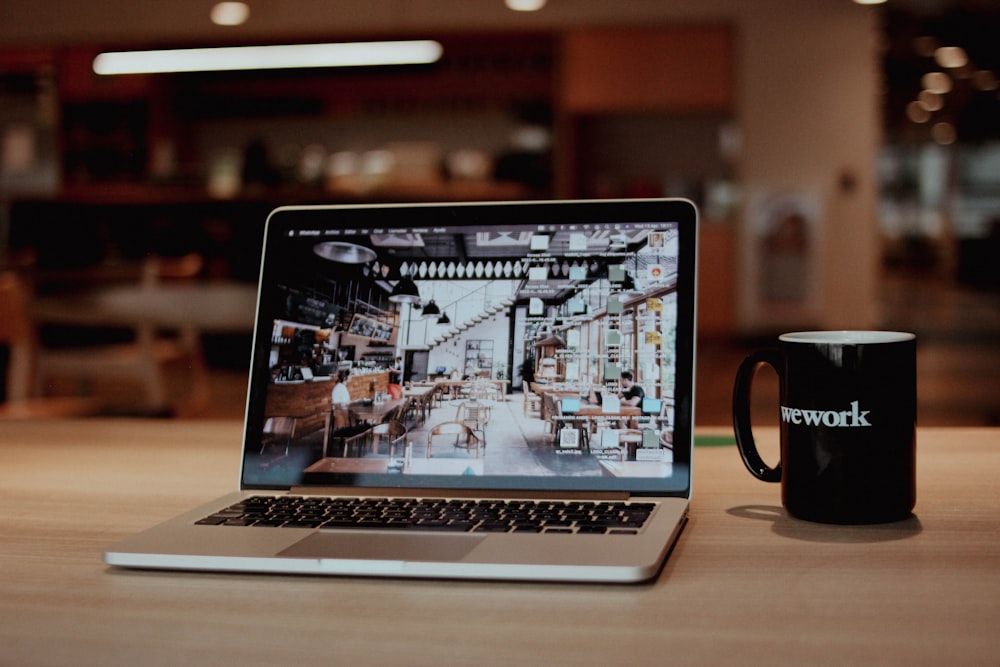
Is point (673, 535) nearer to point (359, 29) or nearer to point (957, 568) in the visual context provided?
point (957, 568)

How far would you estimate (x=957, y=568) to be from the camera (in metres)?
0.59

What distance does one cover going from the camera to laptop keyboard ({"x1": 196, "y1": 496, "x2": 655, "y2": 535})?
656 millimetres

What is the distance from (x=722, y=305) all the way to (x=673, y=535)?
5.99 m

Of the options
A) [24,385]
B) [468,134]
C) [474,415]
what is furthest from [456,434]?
[468,134]

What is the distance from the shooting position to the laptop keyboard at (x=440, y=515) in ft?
2.15

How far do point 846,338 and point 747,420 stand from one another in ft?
0.31

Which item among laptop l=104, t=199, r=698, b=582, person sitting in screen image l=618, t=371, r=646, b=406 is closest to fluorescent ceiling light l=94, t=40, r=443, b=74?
laptop l=104, t=199, r=698, b=582

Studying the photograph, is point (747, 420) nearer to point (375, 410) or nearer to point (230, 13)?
point (375, 410)

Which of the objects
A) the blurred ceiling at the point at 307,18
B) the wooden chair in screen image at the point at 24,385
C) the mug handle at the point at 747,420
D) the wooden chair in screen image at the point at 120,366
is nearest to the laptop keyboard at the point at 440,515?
the mug handle at the point at 747,420

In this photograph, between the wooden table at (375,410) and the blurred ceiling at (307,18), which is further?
the blurred ceiling at (307,18)

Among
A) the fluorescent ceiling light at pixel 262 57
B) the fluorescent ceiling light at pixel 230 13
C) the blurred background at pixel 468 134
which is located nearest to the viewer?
the fluorescent ceiling light at pixel 262 57

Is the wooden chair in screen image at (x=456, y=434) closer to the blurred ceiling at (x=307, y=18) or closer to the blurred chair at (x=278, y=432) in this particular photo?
the blurred chair at (x=278, y=432)

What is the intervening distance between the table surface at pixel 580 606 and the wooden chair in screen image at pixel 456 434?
170 mm

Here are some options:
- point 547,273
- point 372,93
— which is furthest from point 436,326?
point 372,93
